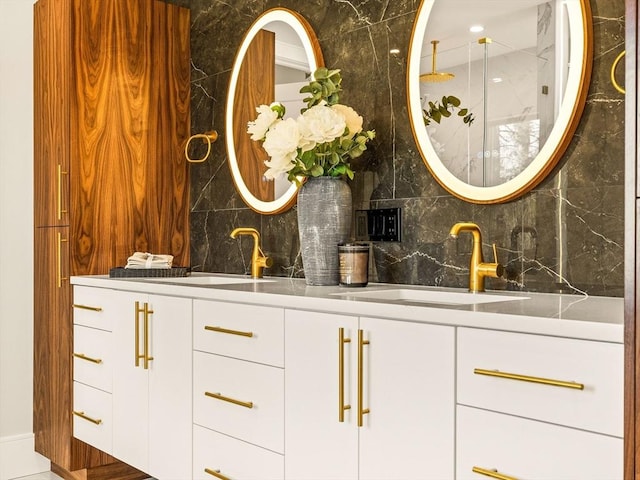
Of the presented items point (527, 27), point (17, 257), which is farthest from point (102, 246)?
point (527, 27)

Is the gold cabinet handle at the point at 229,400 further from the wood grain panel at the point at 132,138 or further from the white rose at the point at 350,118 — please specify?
the wood grain panel at the point at 132,138

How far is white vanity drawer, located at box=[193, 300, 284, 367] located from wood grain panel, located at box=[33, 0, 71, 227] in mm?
1090

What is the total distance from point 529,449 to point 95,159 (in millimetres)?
2246

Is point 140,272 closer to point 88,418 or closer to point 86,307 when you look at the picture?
point 86,307

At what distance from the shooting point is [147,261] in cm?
269

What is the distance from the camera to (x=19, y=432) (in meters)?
3.08

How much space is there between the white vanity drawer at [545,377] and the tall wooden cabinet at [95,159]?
1987mm

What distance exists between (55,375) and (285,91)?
1.59 metres

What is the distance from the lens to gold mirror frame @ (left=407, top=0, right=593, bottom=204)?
1.70 meters

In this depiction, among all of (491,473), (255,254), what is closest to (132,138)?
(255,254)

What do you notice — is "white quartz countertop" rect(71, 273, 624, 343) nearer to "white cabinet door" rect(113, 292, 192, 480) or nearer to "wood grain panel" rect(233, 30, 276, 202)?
"white cabinet door" rect(113, 292, 192, 480)

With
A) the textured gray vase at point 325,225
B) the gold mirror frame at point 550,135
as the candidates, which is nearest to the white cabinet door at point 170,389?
the textured gray vase at point 325,225

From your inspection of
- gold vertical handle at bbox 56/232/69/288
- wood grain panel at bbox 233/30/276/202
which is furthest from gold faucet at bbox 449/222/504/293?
gold vertical handle at bbox 56/232/69/288

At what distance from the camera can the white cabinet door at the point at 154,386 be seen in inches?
83.2
